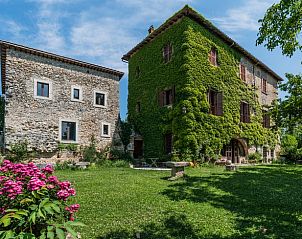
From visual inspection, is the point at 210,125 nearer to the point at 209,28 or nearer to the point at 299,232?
the point at 209,28

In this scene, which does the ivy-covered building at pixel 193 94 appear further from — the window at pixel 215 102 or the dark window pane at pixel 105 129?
the dark window pane at pixel 105 129

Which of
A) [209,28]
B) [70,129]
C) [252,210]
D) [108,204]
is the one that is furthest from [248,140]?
[108,204]

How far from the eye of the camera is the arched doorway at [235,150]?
816 inches

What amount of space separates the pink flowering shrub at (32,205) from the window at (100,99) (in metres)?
16.9

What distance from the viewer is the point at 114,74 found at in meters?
22.2

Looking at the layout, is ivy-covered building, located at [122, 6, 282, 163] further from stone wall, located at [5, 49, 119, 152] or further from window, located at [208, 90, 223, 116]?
stone wall, located at [5, 49, 119, 152]

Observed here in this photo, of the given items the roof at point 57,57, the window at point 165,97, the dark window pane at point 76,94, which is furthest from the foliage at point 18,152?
the window at point 165,97

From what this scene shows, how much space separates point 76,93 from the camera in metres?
19.9

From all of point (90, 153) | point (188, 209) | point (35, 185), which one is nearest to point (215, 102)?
point (90, 153)

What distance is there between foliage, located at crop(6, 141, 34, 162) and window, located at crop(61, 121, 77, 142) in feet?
8.65

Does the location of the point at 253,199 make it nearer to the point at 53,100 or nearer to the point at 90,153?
the point at 90,153

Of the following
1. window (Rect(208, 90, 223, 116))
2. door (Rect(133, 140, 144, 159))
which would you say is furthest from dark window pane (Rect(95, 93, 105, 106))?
window (Rect(208, 90, 223, 116))

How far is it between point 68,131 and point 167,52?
9500mm

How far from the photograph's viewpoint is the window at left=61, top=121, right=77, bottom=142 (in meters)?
18.9
